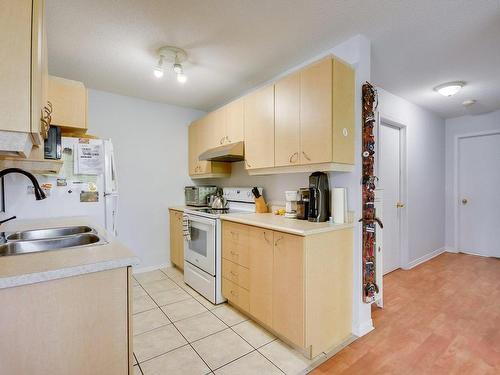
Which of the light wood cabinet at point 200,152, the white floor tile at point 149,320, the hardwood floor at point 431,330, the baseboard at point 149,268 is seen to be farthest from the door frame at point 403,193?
the baseboard at point 149,268

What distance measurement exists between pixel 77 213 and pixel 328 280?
2224 millimetres

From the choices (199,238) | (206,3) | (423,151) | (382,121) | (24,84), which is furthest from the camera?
(423,151)

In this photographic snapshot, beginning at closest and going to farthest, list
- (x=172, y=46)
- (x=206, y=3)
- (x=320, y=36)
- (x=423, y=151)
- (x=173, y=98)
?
(x=206, y=3) < (x=320, y=36) < (x=172, y=46) < (x=173, y=98) < (x=423, y=151)

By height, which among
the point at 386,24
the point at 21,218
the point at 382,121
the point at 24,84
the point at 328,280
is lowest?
the point at 328,280

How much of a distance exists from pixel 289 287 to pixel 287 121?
134 centimetres

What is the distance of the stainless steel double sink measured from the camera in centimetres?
138

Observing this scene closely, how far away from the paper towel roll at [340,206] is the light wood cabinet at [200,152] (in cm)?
185

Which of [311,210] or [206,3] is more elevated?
[206,3]

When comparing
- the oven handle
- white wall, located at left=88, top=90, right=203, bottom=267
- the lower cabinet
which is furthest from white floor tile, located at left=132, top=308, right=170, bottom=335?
white wall, located at left=88, top=90, right=203, bottom=267

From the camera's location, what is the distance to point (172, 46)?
7.05 feet

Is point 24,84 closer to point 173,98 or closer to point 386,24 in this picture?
point 386,24

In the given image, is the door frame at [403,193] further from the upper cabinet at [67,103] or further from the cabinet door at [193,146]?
the upper cabinet at [67,103]

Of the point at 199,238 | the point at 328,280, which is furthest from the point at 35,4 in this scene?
the point at 199,238

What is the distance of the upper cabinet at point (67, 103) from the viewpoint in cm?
A: 211
